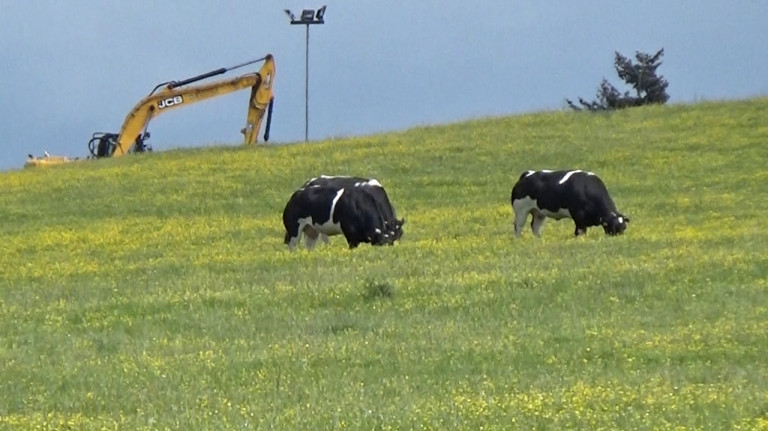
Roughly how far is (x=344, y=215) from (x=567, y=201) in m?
4.42

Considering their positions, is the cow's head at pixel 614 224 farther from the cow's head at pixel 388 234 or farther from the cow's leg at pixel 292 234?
the cow's leg at pixel 292 234

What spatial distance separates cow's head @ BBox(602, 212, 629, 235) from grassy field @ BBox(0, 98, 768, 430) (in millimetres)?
506

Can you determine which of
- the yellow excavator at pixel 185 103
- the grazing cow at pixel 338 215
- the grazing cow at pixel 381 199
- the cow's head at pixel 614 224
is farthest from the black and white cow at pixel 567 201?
the yellow excavator at pixel 185 103

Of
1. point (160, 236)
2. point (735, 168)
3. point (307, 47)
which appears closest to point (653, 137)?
point (735, 168)

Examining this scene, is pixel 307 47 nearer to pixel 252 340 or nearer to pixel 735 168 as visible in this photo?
pixel 735 168

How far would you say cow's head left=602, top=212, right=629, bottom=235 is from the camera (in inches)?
1031

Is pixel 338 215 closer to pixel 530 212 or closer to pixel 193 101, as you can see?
pixel 530 212

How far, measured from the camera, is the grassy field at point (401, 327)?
1020 centimetres

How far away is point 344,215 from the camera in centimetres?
2517

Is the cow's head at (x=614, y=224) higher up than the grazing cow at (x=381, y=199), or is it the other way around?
the grazing cow at (x=381, y=199)

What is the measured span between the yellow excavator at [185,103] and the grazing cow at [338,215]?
938 inches

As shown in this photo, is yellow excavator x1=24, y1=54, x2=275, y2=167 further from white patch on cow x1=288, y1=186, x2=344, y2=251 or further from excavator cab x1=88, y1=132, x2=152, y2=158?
white patch on cow x1=288, y1=186, x2=344, y2=251

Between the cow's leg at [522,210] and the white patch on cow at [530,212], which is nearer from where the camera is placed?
the white patch on cow at [530,212]

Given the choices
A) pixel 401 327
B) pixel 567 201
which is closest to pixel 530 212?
pixel 567 201
